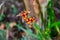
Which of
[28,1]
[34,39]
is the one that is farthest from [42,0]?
[34,39]

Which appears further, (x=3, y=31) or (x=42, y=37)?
(x=3, y=31)

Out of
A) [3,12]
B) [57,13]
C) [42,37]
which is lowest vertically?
[42,37]

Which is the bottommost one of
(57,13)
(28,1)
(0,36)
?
(28,1)

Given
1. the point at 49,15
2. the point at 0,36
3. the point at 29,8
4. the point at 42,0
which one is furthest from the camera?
the point at 0,36

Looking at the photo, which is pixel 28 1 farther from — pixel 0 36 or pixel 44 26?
pixel 0 36

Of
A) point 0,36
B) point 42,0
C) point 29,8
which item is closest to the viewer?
point 42,0

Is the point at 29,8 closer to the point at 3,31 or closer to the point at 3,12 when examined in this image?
the point at 3,31

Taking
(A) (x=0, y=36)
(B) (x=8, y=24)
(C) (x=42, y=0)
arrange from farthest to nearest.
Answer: (B) (x=8, y=24) → (A) (x=0, y=36) → (C) (x=42, y=0)

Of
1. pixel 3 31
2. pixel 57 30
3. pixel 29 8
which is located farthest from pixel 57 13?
pixel 29 8

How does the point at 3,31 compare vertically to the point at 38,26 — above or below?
above
